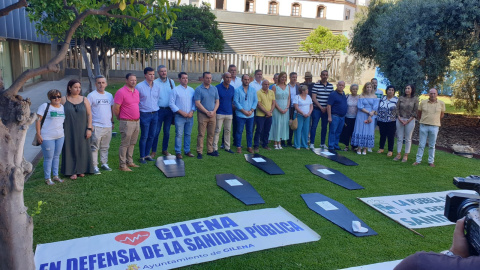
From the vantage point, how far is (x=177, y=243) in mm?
4277

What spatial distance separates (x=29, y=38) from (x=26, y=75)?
18381 millimetres

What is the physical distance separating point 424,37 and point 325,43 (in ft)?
76.1

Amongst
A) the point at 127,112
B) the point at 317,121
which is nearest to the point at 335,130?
the point at 317,121

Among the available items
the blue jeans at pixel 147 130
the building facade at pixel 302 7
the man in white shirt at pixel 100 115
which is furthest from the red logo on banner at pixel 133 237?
the building facade at pixel 302 7

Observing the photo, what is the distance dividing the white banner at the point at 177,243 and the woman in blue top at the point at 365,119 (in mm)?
4732

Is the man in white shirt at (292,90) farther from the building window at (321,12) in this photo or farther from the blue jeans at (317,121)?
the building window at (321,12)

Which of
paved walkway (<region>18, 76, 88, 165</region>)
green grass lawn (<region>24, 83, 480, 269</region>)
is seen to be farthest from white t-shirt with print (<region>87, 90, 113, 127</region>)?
paved walkway (<region>18, 76, 88, 165</region>)

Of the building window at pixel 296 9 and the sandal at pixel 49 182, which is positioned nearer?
the sandal at pixel 49 182

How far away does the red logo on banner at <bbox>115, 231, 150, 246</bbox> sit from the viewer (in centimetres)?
427

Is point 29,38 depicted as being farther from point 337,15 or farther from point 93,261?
point 337,15

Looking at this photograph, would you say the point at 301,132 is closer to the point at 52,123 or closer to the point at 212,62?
the point at 52,123

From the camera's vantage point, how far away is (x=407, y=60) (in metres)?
11.1

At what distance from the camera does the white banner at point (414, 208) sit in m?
5.33

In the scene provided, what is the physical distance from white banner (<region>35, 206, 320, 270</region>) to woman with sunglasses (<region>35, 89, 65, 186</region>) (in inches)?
81.8
